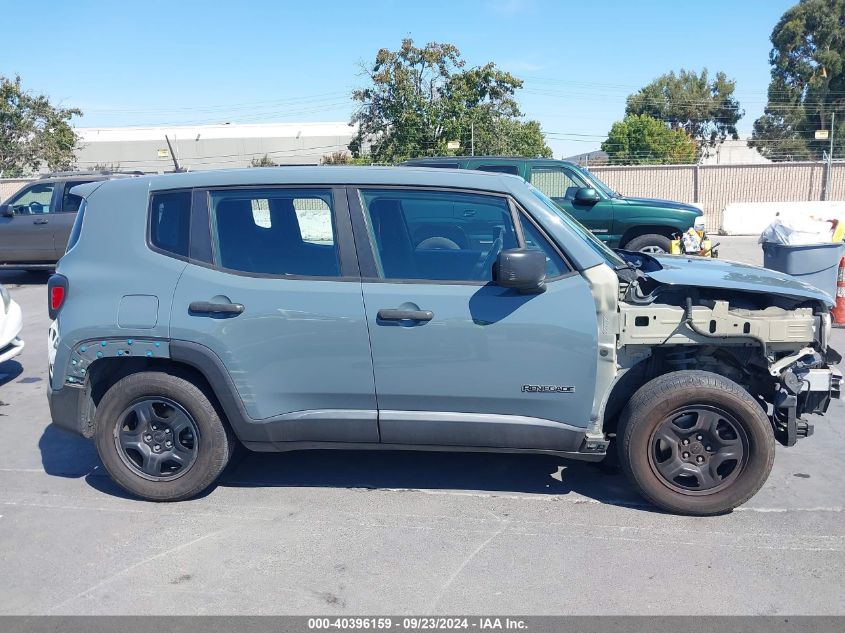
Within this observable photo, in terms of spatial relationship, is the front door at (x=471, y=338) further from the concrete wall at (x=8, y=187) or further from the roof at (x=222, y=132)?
the roof at (x=222, y=132)

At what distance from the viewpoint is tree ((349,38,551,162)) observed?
26.9 metres

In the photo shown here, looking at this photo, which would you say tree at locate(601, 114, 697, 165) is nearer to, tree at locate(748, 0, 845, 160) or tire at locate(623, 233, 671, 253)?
tree at locate(748, 0, 845, 160)

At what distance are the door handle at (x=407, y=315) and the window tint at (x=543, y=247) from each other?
0.68 m

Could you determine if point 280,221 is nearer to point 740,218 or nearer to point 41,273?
point 41,273

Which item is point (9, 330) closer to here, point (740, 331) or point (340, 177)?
point (340, 177)

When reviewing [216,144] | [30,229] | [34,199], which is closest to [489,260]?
[30,229]

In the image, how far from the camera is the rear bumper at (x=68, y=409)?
4590 mm

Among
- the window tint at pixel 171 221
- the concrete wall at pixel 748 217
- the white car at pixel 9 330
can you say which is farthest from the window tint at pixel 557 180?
the concrete wall at pixel 748 217

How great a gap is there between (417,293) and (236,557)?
1675mm

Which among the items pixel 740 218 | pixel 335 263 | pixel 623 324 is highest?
pixel 335 263

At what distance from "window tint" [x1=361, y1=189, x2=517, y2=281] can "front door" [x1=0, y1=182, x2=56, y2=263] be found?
36.7ft

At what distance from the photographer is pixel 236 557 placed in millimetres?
4008

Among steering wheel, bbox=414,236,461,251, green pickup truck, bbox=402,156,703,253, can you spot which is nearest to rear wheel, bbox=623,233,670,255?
green pickup truck, bbox=402,156,703,253
